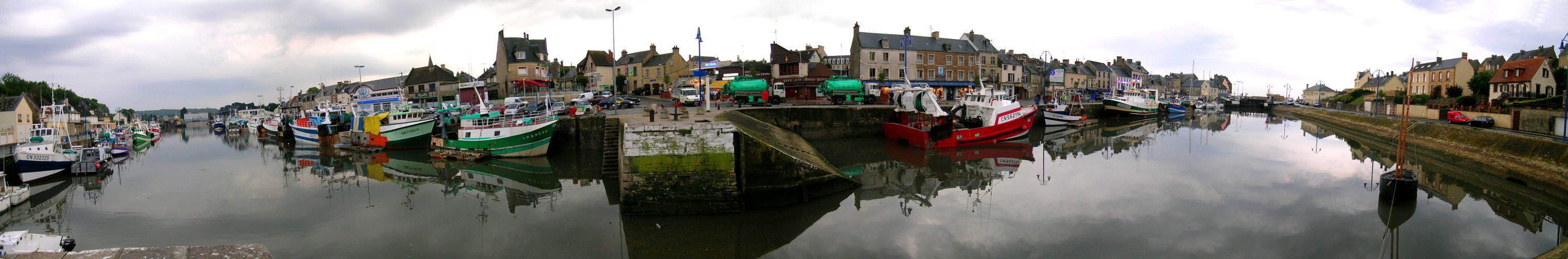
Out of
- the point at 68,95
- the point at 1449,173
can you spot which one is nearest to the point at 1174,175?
the point at 1449,173

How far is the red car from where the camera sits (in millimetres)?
26991

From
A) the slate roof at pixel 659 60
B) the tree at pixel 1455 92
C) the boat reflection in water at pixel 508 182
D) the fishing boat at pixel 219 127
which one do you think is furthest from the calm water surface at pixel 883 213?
the fishing boat at pixel 219 127

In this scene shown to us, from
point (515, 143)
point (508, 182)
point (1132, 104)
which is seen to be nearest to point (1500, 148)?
point (1132, 104)

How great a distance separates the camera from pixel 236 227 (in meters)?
12.4

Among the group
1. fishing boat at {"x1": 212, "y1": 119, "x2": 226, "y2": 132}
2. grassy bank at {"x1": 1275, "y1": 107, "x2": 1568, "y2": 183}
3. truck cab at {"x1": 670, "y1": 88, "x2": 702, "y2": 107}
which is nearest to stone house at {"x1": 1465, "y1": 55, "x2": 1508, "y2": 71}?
grassy bank at {"x1": 1275, "y1": 107, "x2": 1568, "y2": 183}

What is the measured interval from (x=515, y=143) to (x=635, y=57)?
121ft

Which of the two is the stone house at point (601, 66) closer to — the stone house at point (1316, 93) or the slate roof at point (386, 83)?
the slate roof at point (386, 83)

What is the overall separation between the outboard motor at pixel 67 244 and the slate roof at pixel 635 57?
4771cm

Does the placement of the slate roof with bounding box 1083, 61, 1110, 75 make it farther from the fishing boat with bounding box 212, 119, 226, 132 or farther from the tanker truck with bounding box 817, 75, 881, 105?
the fishing boat with bounding box 212, 119, 226, 132

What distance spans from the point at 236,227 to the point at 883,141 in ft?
73.4

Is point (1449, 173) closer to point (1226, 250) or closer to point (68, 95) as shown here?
point (1226, 250)

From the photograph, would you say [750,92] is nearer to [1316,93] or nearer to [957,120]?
[957,120]

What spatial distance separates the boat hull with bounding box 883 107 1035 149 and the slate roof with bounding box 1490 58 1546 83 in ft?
81.5

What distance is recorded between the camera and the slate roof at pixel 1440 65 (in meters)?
49.3
